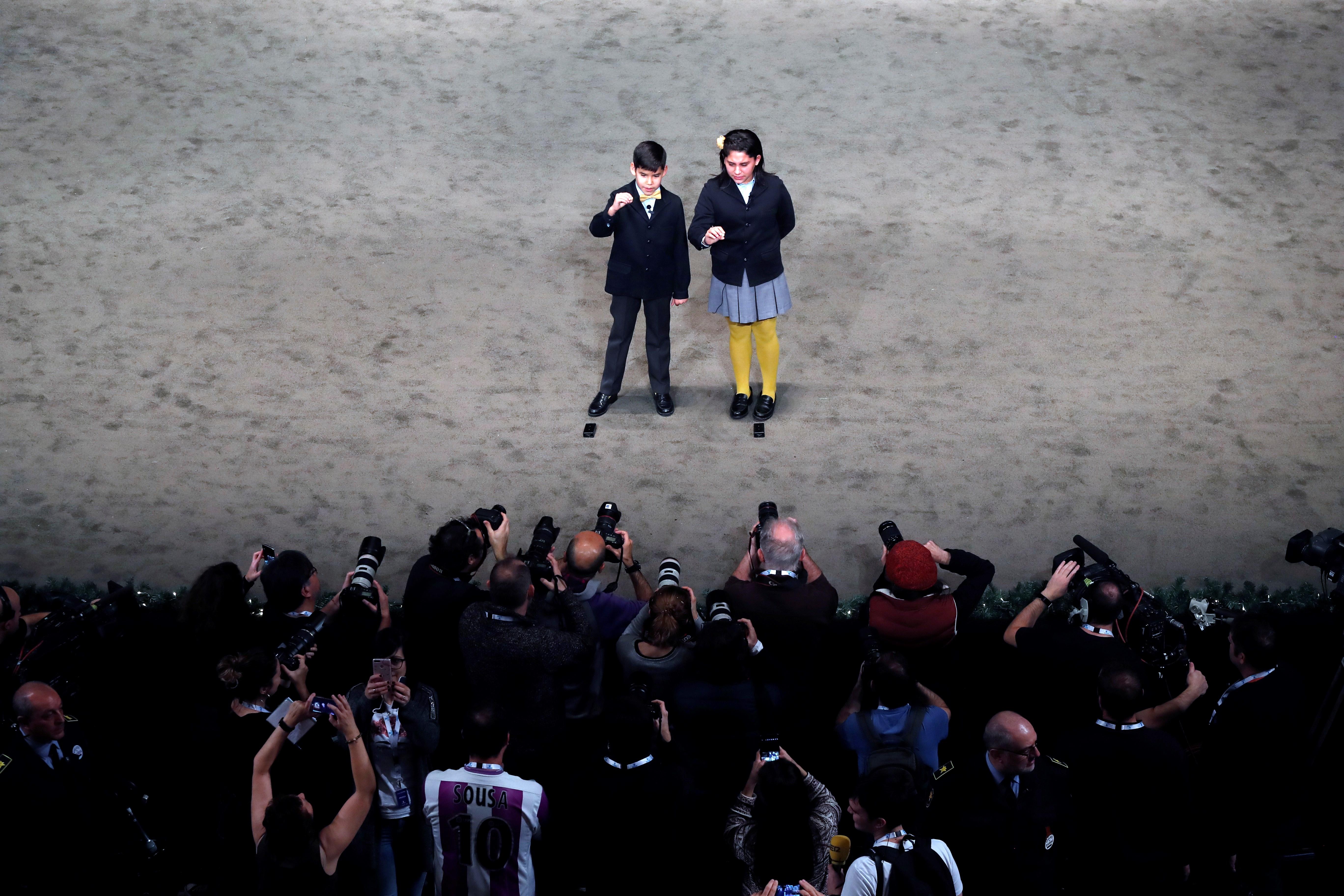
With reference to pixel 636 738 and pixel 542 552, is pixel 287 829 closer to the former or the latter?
pixel 636 738

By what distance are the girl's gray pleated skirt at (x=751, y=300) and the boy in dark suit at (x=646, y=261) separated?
21cm

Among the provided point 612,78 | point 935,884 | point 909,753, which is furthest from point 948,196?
point 935,884

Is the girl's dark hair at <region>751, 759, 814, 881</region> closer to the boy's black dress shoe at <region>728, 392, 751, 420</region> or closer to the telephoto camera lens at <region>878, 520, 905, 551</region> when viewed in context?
the telephoto camera lens at <region>878, 520, 905, 551</region>

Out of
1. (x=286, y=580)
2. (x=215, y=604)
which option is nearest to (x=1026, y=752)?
(x=286, y=580)

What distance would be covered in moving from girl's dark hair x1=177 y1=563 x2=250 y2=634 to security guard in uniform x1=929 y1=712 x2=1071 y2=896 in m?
2.80

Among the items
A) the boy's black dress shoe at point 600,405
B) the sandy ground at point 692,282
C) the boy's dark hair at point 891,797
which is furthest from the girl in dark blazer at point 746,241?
the boy's dark hair at point 891,797

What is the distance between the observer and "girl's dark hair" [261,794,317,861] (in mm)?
3801

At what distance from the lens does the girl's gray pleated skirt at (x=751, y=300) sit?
23.0ft

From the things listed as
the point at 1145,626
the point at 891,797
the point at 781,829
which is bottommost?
the point at 781,829

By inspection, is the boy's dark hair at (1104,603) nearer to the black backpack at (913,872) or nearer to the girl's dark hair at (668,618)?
the black backpack at (913,872)

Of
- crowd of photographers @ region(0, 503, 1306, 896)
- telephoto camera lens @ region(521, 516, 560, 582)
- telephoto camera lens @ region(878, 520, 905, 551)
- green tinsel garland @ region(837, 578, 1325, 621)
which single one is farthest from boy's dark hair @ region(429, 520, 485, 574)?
telephoto camera lens @ region(878, 520, 905, 551)

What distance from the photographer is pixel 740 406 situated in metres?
7.36

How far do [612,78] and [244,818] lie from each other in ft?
25.4

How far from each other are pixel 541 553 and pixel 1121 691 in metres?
2.35
